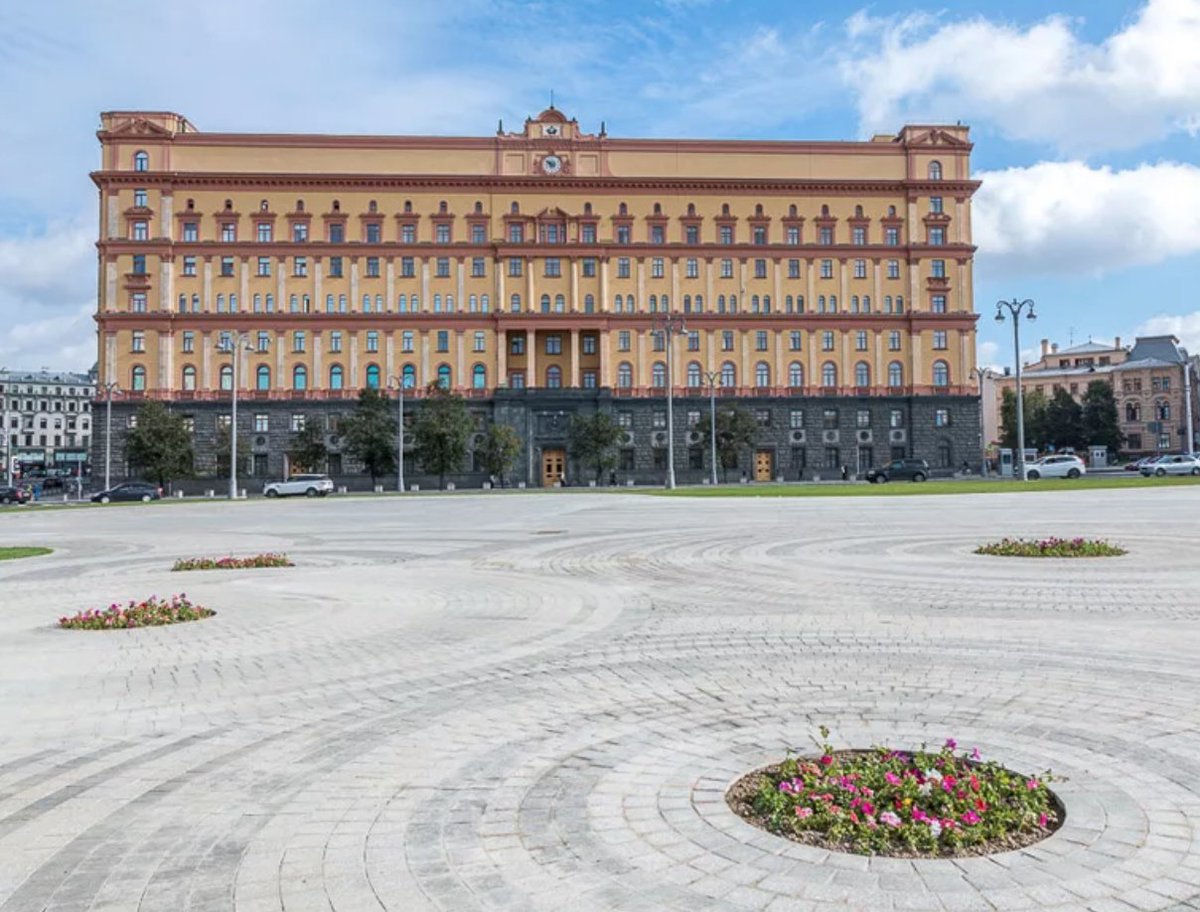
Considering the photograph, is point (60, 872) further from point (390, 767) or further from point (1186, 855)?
point (1186, 855)

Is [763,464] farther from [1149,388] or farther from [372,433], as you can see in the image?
[1149,388]

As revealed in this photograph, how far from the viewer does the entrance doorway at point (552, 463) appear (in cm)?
8388

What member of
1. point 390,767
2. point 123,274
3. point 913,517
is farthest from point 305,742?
point 123,274

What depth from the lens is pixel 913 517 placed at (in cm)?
2647

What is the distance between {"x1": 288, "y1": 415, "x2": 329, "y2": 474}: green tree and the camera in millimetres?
77938

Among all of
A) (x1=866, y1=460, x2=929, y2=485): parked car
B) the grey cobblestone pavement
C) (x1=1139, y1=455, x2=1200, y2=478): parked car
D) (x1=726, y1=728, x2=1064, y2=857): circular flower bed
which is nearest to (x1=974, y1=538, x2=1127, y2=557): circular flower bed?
the grey cobblestone pavement

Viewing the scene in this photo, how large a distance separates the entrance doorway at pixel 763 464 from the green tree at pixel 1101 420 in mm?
53428

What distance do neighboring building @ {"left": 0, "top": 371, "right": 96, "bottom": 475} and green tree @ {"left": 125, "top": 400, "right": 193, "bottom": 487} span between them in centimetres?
9341

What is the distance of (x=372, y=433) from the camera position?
7431cm

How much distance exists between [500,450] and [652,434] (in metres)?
16.0

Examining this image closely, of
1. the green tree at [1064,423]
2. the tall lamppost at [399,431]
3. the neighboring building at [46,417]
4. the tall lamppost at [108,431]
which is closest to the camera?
the tall lamppost at [399,431]

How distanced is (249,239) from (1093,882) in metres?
89.5

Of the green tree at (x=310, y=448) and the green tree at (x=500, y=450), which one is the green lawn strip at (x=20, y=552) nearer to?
the green tree at (x=500, y=450)

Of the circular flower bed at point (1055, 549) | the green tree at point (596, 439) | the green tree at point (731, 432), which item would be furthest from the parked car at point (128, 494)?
the circular flower bed at point (1055, 549)
